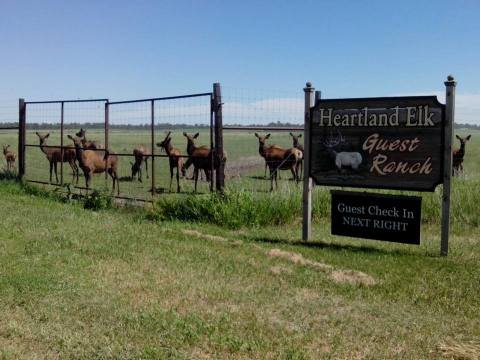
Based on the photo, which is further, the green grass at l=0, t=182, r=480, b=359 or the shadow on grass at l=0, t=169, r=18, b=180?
the shadow on grass at l=0, t=169, r=18, b=180

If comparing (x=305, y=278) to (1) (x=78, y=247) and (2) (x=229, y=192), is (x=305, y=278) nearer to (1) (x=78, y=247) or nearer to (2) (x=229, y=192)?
(1) (x=78, y=247)

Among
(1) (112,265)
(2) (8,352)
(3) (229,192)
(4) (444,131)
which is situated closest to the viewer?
(2) (8,352)

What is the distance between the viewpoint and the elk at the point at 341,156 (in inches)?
345

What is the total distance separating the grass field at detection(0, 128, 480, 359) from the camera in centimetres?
486

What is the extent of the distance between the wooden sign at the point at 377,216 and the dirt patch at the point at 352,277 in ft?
4.95

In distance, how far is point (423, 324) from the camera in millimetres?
5453

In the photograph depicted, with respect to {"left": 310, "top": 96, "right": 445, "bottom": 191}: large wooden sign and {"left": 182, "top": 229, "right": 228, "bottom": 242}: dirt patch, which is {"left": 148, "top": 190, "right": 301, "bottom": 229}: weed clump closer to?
{"left": 182, "top": 229, "right": 228, "bottom": 242}: dirt patch

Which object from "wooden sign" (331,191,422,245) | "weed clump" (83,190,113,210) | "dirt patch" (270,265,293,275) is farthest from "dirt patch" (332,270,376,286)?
"weed clump" (83,190,113,210)

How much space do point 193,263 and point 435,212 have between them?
18.8ft

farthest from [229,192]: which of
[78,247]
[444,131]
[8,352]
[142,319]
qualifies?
[8,352]

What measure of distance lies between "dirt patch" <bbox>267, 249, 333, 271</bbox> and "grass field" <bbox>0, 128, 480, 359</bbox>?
3 cm

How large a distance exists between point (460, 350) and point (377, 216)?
3.99 metres

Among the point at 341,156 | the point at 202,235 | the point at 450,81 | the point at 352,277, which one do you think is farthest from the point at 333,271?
the point at 450,81

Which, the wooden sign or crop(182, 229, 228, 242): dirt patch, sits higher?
the wooden sign
